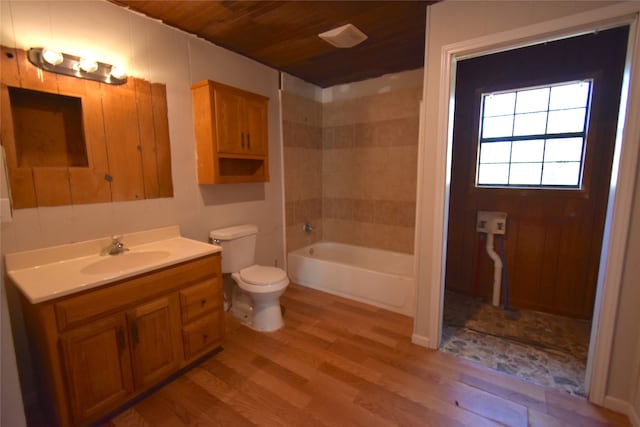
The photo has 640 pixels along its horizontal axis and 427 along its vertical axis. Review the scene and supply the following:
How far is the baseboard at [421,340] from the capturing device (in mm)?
2143

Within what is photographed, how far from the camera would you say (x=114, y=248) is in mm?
1830

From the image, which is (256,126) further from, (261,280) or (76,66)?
(261,280)

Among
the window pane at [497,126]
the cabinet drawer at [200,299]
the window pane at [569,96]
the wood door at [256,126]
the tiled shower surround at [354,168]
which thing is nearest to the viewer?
the cabinet drawer at [200,299]

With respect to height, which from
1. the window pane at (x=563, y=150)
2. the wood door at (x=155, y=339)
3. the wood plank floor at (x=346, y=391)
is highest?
the window pane at (x=563, y=150)

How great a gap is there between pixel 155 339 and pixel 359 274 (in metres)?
1.77

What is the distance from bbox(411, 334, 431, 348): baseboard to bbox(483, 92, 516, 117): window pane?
2.13 m

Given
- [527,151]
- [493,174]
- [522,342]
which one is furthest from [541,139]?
[522,342]

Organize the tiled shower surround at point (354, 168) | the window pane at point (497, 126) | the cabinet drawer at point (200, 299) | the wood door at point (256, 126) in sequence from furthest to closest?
1. the tiled shower surround at point (354, 168)
2. the window pane at point (497, 126)
3. the wood door at point (256, 126)
4. the cabinet drawer at point (200, 299)

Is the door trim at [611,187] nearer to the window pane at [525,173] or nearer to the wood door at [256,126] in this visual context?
the window pane at [525,173]

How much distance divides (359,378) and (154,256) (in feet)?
5.04

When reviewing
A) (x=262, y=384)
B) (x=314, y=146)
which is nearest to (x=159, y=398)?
(x=262, y=384)

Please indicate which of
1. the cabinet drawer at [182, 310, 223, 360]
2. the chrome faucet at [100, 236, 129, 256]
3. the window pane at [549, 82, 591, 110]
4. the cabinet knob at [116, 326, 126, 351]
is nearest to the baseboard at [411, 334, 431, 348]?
the cabinet drawer at [182, 310, 223, 360]

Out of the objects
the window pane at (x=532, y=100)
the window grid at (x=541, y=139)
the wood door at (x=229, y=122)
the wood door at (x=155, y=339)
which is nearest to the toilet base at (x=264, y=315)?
the wood door at (x=155, y=339)

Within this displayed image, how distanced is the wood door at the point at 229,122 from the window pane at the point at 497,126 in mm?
2282
